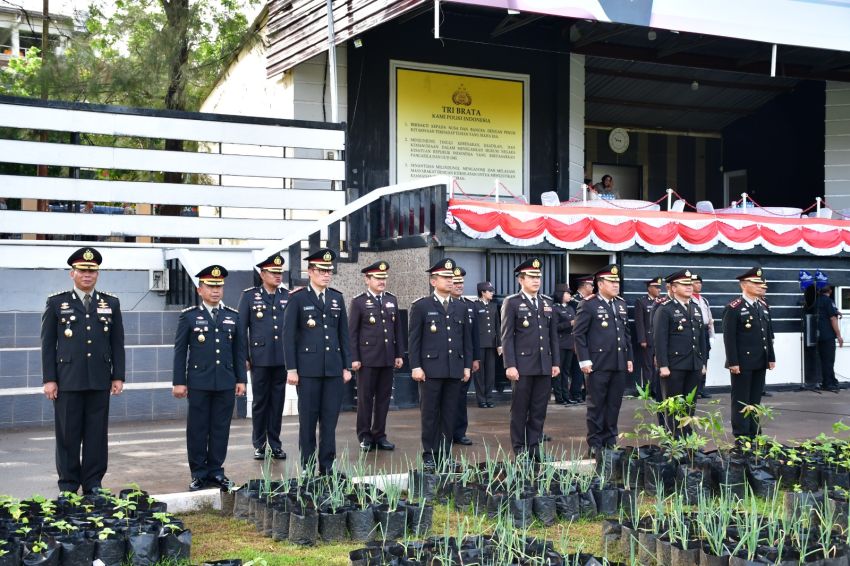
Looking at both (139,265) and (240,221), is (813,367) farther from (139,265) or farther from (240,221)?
(139,265)

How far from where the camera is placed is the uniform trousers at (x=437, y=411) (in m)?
8.40

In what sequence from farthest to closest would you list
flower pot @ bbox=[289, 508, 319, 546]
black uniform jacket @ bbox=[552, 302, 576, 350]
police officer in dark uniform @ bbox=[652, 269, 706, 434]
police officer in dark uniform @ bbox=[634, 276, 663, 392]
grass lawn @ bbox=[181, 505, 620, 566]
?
1. police officer in dark uniform @ bbox=[634, 276, 663, 392]
2. black uniform jacket @ bbox=[552, 302, 576, 350]
3. police officer in dark uniform @ bbox=[652, 269, 706, 434]
4. flower pot @ bbox=[289, 508, 319, 546]
5. grass lawn @ bbox=[181, 505, 620, 566]

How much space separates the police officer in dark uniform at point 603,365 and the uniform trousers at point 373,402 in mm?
1874

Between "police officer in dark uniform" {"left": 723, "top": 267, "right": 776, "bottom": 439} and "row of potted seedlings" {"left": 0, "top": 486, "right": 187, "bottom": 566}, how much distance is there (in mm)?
5770

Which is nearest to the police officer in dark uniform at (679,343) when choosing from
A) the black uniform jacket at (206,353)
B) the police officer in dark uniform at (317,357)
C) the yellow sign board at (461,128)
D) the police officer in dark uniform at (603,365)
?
the police officer in dark uniform at (603,365)

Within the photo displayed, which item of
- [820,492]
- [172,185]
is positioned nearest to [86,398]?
[820,492]

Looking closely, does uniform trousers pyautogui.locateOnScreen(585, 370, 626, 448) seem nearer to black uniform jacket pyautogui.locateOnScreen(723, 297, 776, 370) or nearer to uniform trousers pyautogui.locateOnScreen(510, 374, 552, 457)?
uniform trousers pyautogui.locateOnScreen(510, 374, 552, 457)

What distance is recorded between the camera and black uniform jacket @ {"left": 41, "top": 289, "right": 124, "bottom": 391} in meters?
6.91

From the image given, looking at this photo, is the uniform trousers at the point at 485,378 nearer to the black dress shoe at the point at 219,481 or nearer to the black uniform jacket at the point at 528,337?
the black uniform jacket at the point at 528,337

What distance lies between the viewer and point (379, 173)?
1628cm

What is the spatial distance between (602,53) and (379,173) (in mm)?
4683

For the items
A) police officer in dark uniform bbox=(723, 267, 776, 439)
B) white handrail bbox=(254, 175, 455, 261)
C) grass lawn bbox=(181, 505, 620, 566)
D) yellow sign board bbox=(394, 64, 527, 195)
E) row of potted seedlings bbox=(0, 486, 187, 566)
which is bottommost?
grass lawn bbox=(181, 505, 620, 566)

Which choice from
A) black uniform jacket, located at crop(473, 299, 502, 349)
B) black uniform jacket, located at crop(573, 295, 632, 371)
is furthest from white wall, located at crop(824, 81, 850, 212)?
black uniform jacket, located at crop(573, 295, 632, 371)

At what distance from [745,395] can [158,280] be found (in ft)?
23.6
